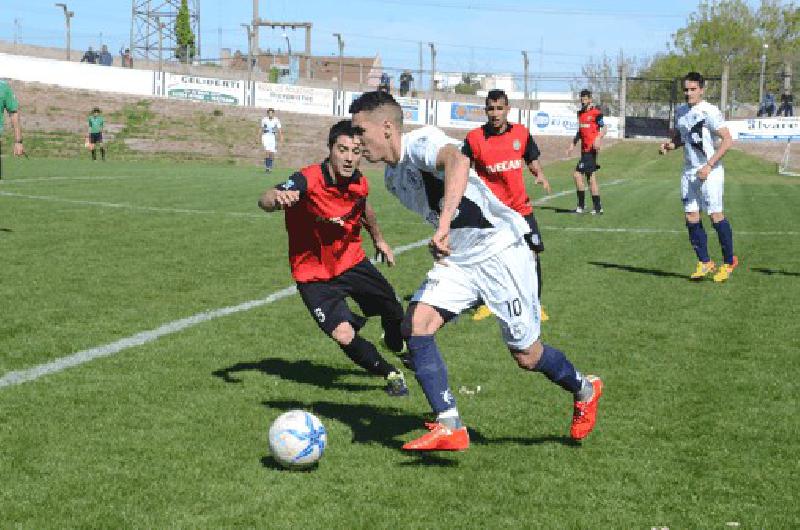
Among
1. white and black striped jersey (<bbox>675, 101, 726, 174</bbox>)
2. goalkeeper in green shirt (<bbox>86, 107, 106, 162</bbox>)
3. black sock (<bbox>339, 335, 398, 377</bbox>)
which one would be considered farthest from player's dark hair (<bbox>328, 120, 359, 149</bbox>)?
goalkeeper in green shirt (<bbox>86, 107, 106, 162</bbox>)

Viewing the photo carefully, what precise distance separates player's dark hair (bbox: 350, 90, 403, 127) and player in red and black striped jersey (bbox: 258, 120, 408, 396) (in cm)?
114

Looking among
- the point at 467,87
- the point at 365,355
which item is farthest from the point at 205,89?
the point at 467,87

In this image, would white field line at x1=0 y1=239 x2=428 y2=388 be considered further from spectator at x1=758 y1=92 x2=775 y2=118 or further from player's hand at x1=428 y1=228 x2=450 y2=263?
spectator at x1=758 y1=92 x2=775 y2=118

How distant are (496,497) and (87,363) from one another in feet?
11.7

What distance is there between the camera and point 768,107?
5341 centimetres

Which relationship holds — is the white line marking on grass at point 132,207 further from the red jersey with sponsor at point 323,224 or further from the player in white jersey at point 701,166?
the red jersey with sponsor at point 323,224

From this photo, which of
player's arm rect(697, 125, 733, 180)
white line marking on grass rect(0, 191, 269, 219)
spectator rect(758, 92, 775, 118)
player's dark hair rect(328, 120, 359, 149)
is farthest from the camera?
spectator rect(758, 92, 775, 118)

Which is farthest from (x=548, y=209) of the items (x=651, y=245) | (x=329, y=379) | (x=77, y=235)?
(x=329, y=379)

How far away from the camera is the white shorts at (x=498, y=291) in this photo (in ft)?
18.1

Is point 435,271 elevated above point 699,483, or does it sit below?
above

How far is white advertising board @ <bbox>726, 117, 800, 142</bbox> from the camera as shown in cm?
5091

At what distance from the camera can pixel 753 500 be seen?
4898 mm

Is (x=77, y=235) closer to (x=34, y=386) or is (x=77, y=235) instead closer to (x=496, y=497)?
(x=34, y=386)

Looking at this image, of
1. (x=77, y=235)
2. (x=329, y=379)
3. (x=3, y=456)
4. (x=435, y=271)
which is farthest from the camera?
(x=77, y=235)
